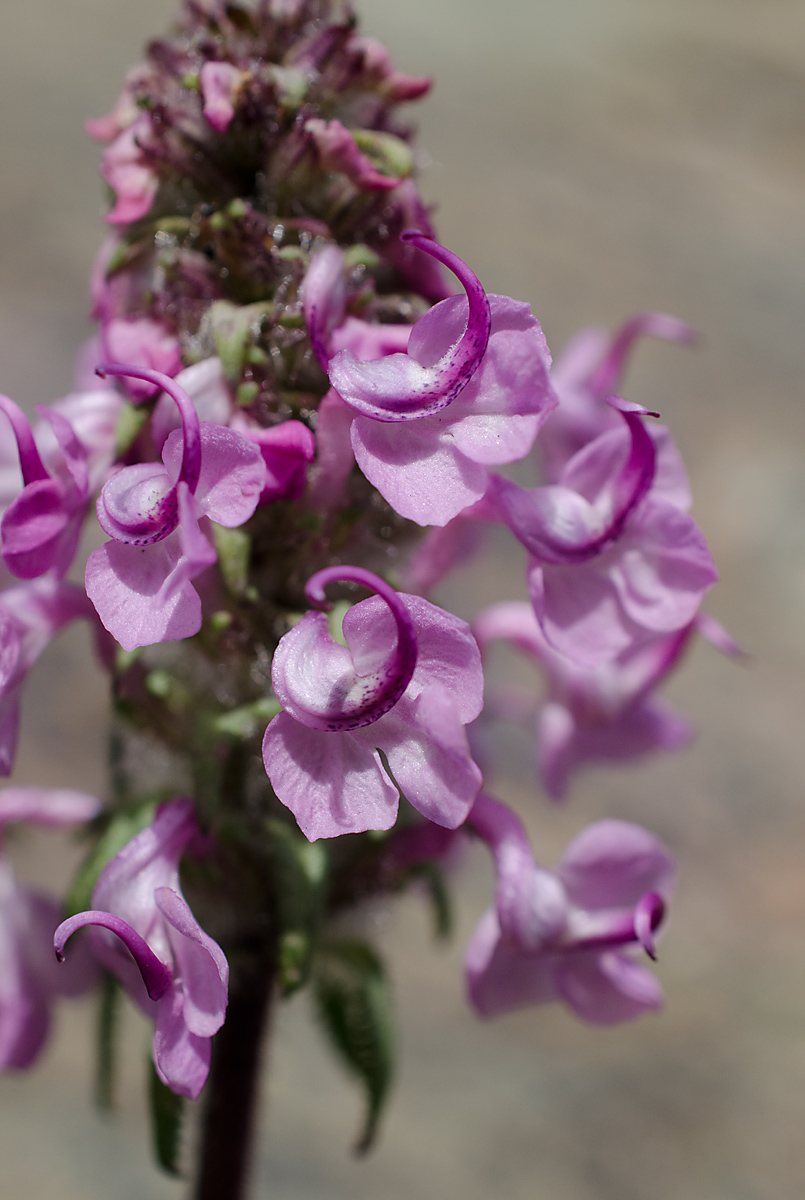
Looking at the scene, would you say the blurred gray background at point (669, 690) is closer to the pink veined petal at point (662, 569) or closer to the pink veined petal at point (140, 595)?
the pink veined petal at point (662, 569)

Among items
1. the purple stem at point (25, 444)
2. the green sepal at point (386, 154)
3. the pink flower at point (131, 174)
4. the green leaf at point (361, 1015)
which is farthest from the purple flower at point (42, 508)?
the green leaf at point (361, 1015)

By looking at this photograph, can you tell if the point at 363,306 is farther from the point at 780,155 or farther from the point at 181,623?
the point at 780,155

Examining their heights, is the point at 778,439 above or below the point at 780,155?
below

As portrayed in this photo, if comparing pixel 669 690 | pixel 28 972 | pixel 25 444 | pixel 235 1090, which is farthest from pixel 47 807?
pixel 669 690

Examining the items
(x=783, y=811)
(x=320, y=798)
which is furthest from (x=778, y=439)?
(x=320, y=798)

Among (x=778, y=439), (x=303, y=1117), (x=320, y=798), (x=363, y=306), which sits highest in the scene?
(x=363, y=306)

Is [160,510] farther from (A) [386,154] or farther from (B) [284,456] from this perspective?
(A) [386,154]

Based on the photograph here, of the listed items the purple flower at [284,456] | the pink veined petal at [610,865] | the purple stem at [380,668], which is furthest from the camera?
the pink veined petal at [610,865]

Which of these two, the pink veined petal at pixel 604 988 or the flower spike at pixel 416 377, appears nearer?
the flower spike at pixel 416 377
